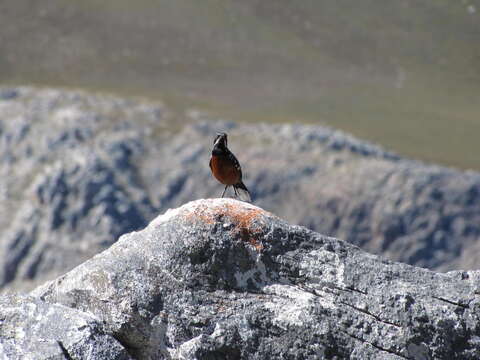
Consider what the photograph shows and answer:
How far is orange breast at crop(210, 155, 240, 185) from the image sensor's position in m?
16.0

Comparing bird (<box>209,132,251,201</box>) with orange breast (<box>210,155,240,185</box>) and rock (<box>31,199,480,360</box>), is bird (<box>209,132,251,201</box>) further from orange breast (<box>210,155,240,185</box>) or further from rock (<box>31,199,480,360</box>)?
rock (<box>31,199,480,360</box>)

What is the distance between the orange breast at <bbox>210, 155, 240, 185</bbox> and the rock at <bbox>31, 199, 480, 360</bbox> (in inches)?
100

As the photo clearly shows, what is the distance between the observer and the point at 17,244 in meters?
153

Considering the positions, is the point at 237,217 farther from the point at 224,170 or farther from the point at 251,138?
the point at 251,138

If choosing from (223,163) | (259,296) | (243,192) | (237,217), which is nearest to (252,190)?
(243,192)

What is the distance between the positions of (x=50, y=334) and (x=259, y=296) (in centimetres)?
329

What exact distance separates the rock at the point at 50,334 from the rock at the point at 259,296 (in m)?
0.47

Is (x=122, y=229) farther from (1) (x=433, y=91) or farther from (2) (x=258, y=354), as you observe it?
(2) (x=258, y=354)

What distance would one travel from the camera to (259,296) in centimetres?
1277

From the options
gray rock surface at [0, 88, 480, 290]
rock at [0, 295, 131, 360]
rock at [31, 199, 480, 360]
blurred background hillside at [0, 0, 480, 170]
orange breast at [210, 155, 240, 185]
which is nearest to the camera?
rock at [0, 295, 131, 360]

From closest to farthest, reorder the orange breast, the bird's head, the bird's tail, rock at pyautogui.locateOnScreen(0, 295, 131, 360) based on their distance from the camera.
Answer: rock at pyautogui.locateOnScreen(0, 295, 131, 360) < the bird's head < the orange breast < the bird's tail

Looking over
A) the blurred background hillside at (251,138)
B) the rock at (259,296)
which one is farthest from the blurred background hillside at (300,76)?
the rock at (259,296)

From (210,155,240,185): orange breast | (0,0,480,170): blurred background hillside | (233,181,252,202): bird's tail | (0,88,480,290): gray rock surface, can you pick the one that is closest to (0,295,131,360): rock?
(210,155,240,185): orange breast

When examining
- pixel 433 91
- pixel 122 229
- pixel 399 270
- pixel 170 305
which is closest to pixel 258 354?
→ pixel 170 305
